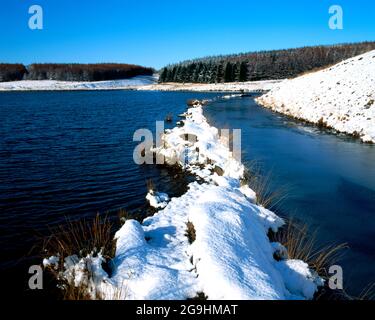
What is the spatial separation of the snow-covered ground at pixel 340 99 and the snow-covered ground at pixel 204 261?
15.1 metres

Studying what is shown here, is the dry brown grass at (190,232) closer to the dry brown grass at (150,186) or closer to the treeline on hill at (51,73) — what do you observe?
the dry brown grass at (150,186)

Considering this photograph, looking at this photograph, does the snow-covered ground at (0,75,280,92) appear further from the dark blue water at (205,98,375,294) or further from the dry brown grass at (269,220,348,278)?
Answer: the dry brown grass at (269,220,348,278)

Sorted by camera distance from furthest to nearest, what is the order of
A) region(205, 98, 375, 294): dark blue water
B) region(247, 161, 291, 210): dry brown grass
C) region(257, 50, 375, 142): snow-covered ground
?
region(257, 50, 375, 142): snow-covered ground < region(247, 161, 291, 210): dry brown grass < region(205, 98, 375, 294): dark blue water

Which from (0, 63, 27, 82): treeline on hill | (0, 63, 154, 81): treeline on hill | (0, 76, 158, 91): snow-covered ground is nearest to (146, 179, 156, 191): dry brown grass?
(0, 76, 158, 91): snow-covered ground

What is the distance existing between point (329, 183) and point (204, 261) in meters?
8.15

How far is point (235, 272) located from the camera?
5137 mm

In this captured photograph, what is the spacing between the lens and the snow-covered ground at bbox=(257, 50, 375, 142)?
2162 centimetres

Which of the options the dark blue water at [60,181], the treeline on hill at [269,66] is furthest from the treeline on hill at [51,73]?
the dark blue water at [60,181]

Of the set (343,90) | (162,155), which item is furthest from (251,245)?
(343,90)

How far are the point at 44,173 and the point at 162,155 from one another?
17.1 ft

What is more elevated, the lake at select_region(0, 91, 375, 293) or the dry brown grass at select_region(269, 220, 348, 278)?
the lake at select_region(0, 91, 375, 293)

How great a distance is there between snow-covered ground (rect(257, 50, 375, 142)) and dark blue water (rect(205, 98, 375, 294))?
1.77 m

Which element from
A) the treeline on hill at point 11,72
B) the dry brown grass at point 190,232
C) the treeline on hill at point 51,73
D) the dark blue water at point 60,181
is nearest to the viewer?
the dry brown grass at point 190,232

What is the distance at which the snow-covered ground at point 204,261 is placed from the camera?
16.3 feet
